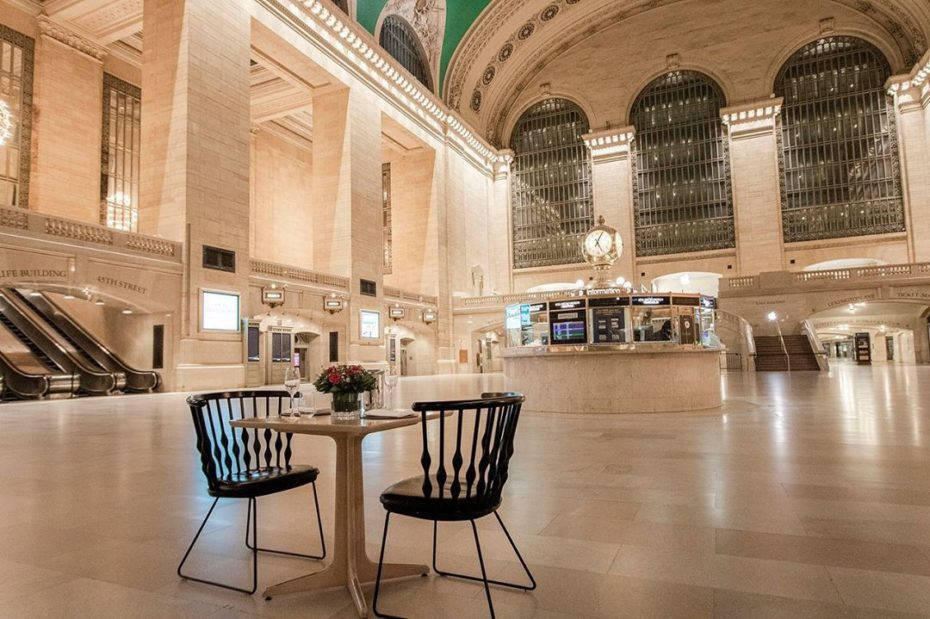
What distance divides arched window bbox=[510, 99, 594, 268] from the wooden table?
31.0 m

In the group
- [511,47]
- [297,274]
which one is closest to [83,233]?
[297,274]

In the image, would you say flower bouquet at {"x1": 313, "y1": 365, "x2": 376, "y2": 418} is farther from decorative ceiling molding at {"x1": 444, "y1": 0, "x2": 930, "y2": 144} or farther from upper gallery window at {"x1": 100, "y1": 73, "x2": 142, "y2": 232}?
decorative ceiling molding at {"x1": 444, "y1": 0, "x2": 930, "y2": 144}

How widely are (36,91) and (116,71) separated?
11.2ft

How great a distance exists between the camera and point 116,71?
71.6 ft

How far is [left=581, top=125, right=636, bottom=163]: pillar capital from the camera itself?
3158cm

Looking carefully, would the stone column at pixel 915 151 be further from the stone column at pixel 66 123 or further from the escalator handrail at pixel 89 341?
the stone column at pixel 66 123

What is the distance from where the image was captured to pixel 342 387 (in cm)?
258

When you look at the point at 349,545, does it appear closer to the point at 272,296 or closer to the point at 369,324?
the point at 272,296

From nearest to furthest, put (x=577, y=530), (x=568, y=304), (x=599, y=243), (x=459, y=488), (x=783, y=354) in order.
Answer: (x=459, y=488) → (x=577, y=530) → (x=568, y=304) → (x=599, y=243) → (x=783, y=354)

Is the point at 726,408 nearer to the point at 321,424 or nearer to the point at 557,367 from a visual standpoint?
the point at 557,367

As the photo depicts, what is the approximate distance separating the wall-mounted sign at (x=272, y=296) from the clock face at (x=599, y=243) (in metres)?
11.9

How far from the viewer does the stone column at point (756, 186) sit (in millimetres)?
28656

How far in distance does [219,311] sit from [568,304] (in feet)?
36.1

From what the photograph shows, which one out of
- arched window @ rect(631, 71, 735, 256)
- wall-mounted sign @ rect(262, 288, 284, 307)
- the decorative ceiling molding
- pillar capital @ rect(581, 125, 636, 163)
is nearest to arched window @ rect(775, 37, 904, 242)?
the decorative ceiling molding
